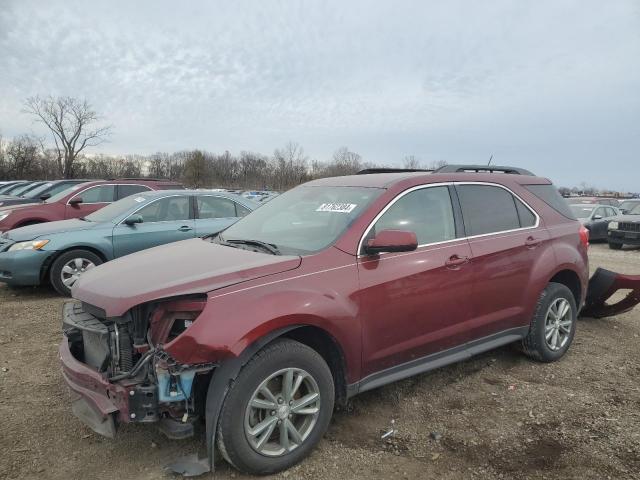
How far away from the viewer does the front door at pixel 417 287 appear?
10.7ft

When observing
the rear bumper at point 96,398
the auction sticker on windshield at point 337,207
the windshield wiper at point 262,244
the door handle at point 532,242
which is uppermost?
the auction sticker on windshield at point 337,207

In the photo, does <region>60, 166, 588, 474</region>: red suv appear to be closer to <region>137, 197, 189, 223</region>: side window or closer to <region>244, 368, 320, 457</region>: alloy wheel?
<region>244, 368, 320, 457</region>: alloy wheel

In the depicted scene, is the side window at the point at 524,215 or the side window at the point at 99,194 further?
the side window at the point at 99,194

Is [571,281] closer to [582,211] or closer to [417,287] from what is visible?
[417,287]

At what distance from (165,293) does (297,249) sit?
3.20ft

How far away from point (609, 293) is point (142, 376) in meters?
5.54

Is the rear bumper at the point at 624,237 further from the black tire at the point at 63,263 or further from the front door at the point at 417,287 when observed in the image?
the black tire at the point at 63,263

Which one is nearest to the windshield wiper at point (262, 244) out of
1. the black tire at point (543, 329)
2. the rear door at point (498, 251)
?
the rear door at point (498, 251)

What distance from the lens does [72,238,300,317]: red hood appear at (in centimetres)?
A: 274

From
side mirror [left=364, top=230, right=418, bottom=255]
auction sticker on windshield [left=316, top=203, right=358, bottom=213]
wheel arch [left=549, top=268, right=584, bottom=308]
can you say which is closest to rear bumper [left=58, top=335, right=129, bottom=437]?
side mirror [left=364, top=230, right=418, bottom=255]

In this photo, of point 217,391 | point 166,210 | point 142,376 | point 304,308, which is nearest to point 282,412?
point 217,391

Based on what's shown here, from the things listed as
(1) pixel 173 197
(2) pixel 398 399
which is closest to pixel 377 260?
(2) pixel 398 399

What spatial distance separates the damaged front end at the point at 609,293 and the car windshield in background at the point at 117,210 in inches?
259

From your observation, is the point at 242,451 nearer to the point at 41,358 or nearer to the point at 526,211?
the point at 41,358
